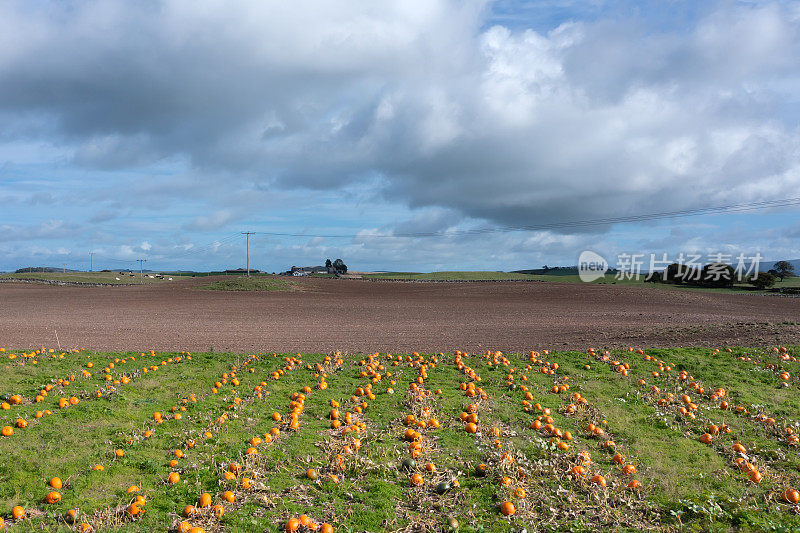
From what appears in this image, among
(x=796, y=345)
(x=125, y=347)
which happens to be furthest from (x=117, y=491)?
(x=796, y=345)

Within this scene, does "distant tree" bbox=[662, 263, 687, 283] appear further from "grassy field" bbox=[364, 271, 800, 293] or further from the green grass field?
the green grass field

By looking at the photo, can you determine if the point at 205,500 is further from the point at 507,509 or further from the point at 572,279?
the point at 572,279

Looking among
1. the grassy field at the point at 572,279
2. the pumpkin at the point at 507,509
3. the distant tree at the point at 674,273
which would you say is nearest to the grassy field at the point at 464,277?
the grassy field at the point at 572,279

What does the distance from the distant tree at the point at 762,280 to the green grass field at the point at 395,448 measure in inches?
3005

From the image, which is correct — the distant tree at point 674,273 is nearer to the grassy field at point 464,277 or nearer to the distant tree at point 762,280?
the distant tree at point 762,280

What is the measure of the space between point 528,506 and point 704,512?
2.46 meters

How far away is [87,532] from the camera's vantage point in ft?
21.3

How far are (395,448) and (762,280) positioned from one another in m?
90.9

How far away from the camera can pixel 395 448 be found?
941cm

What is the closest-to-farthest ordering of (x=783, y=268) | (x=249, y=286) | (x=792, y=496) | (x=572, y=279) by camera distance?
(x=792, y=496) < (x=249, y=286) < (x=572, y=279) < (x=783, y=268)

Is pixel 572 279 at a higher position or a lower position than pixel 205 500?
higher

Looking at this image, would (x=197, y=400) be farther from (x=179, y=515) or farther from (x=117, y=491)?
(x=179, y=515)

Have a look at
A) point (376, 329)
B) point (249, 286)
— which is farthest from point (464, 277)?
point (376, 329)

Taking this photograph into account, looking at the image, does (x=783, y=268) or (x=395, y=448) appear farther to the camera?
(x=783, y=268)
